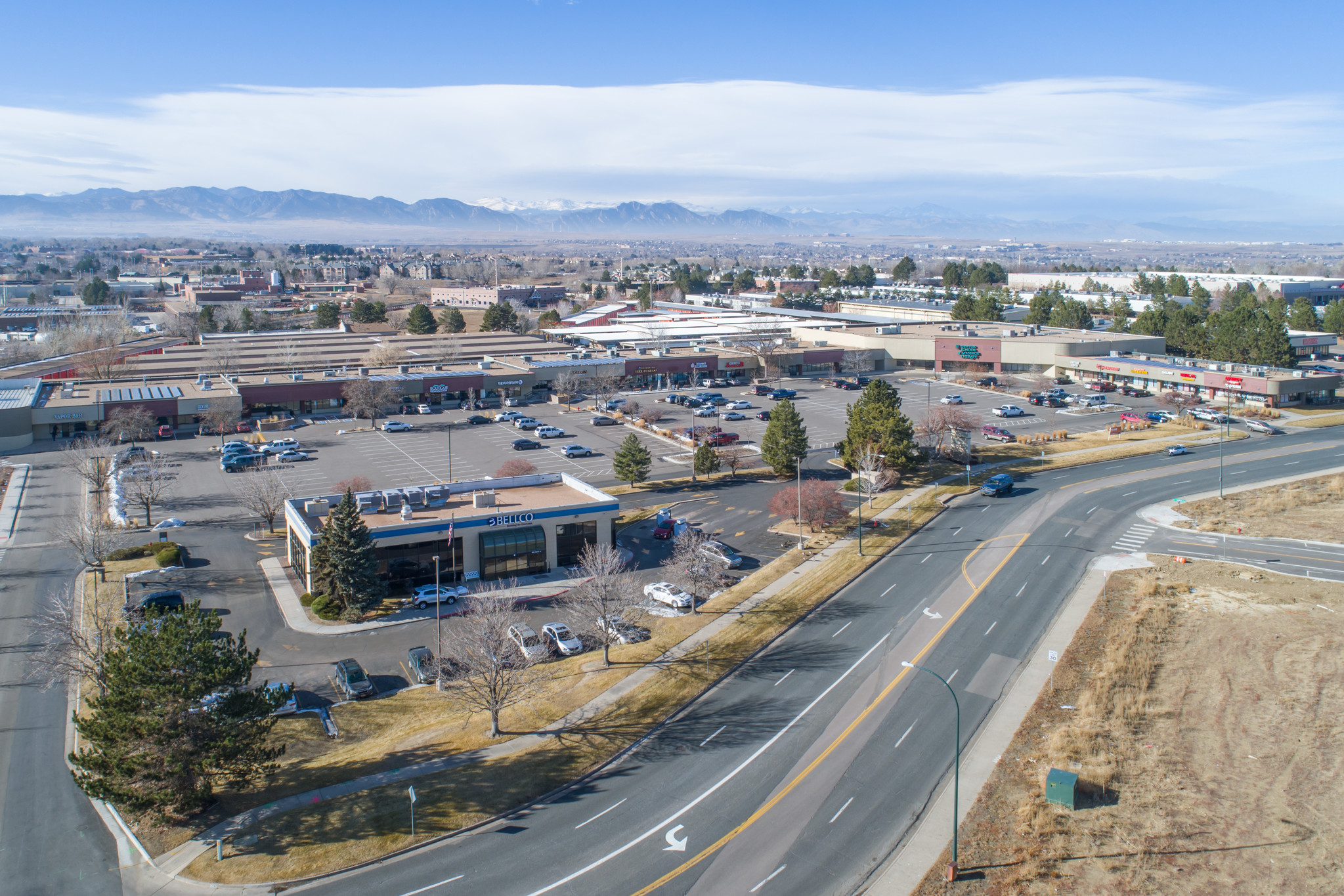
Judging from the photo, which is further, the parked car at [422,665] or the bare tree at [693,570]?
the bare tree at [693,570]

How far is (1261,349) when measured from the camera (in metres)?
91.4

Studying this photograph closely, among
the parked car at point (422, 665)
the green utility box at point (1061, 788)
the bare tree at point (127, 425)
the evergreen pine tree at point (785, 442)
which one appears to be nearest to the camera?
the green utility box at point (1061, 788)

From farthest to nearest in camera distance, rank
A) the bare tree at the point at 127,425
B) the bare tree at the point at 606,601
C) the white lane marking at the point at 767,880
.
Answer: the bare tree at the point at 127,425, the bare tree at the point at 606,601, the white lane marking at the point at 767,880

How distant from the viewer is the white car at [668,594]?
39.2 meters

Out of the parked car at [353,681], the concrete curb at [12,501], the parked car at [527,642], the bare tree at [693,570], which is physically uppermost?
the bare tree at [693,570]

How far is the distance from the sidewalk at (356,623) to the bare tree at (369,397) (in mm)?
34936

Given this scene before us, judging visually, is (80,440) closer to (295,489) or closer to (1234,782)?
(295,489)

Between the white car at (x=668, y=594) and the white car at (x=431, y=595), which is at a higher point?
the white car at (x=668, y=594)

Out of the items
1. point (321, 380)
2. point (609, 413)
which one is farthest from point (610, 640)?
point (321, 380)

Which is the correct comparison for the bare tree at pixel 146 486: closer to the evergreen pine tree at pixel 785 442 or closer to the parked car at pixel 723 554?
the parked car at pixel 723 554

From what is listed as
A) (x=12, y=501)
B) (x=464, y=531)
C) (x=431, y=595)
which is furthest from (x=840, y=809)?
(x=12, y=501)

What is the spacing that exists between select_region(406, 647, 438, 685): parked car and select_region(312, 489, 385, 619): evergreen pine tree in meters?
4.59

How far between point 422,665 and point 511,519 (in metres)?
11.2

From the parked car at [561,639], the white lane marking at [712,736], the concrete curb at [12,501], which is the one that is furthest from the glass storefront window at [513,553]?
the concrete curb at [12,501]
